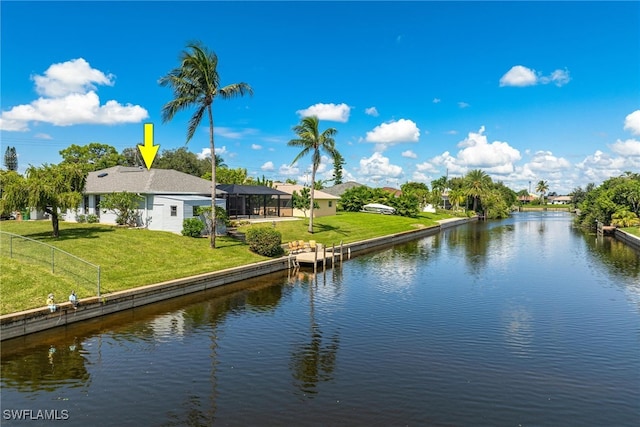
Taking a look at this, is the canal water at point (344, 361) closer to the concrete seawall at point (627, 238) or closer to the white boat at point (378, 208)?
the concrete seawall at point (627, 238)

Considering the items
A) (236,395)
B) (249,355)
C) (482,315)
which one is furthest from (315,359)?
(482,315)

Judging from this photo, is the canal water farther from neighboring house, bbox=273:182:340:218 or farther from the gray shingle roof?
neighboring house, bbox=273:182:340:218

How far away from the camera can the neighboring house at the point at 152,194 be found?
3772 centimetres

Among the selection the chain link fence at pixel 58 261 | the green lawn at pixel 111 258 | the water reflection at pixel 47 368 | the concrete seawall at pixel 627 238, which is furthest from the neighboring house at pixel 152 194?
the concrete seawall at pixel 627 238

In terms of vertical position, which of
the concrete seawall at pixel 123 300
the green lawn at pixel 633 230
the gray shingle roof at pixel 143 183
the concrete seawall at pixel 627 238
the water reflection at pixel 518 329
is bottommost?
the water reflection at pixel 518 329

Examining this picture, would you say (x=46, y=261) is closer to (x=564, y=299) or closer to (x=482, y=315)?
(x=482, y=315)

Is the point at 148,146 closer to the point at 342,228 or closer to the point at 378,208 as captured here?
the point at 342,228

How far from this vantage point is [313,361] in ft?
51.4

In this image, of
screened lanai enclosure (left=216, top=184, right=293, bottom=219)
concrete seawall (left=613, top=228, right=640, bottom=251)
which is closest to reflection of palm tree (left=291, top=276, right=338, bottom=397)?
screened lanai enclosure (left=216, top=184, right=293, bottom=219)

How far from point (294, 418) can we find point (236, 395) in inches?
86.5

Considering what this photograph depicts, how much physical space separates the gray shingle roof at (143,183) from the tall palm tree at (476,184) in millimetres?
83711

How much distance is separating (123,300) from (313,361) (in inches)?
425

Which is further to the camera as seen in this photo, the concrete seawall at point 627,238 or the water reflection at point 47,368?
the concrete seawall at point 627,238

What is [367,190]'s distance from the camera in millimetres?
87188
